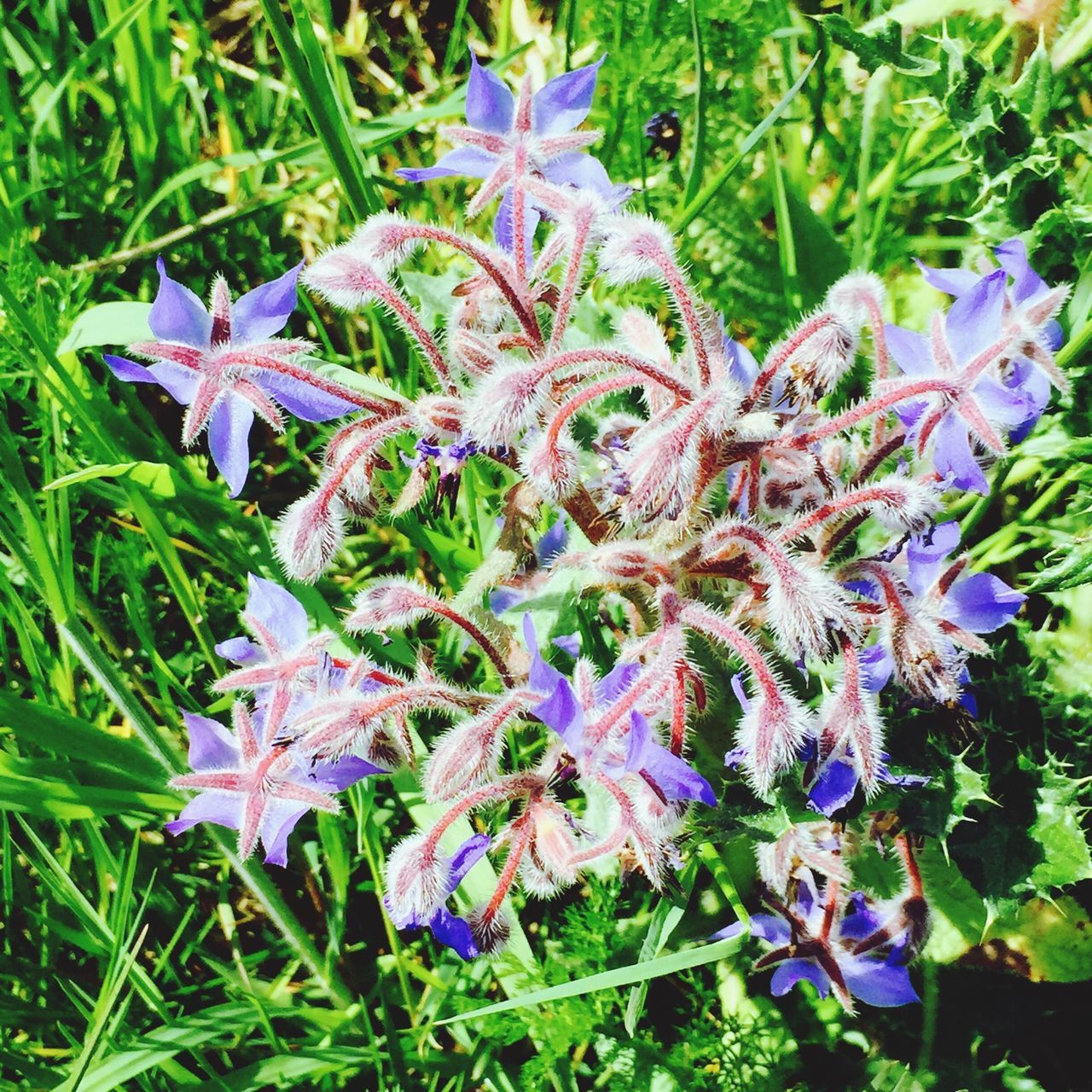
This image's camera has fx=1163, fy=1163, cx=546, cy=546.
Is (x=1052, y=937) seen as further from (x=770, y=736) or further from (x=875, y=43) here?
(x=875, y=43)

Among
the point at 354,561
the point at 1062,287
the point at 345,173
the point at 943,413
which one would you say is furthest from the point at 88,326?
the point at 1062,287

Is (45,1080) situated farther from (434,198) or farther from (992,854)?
(434,198)

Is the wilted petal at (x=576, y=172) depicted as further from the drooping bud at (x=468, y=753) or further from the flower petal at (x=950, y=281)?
the drooping bud at (x=468, y=753)

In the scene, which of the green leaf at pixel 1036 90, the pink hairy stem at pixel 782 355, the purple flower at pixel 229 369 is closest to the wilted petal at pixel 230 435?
the purple flower at pixel 229 369

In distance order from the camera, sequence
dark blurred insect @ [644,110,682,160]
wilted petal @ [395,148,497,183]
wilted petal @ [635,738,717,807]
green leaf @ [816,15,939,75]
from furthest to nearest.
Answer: dark blurred insect @ [644,110,682,160] < green leaf @ [816,15,939,75] < wilted petal @ [395,148,497,183] < wilted petal @ [635,738,717,807]

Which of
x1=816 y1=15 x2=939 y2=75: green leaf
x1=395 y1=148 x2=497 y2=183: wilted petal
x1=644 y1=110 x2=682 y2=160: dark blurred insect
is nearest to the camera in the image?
x1=395 y1=148 x2=497 y2=183: wilted petal

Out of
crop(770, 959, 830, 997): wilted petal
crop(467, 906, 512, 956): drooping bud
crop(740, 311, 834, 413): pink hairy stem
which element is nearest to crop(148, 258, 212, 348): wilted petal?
crop(740, 311, 834, 413): pink hairy stem

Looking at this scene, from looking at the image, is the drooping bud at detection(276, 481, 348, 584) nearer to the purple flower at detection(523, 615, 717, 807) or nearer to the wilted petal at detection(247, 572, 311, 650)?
the wilted petal at detection(247, 572, 311, 650)

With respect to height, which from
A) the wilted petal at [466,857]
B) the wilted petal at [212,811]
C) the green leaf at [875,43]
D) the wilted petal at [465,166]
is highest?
the green leaf at [875,43]
